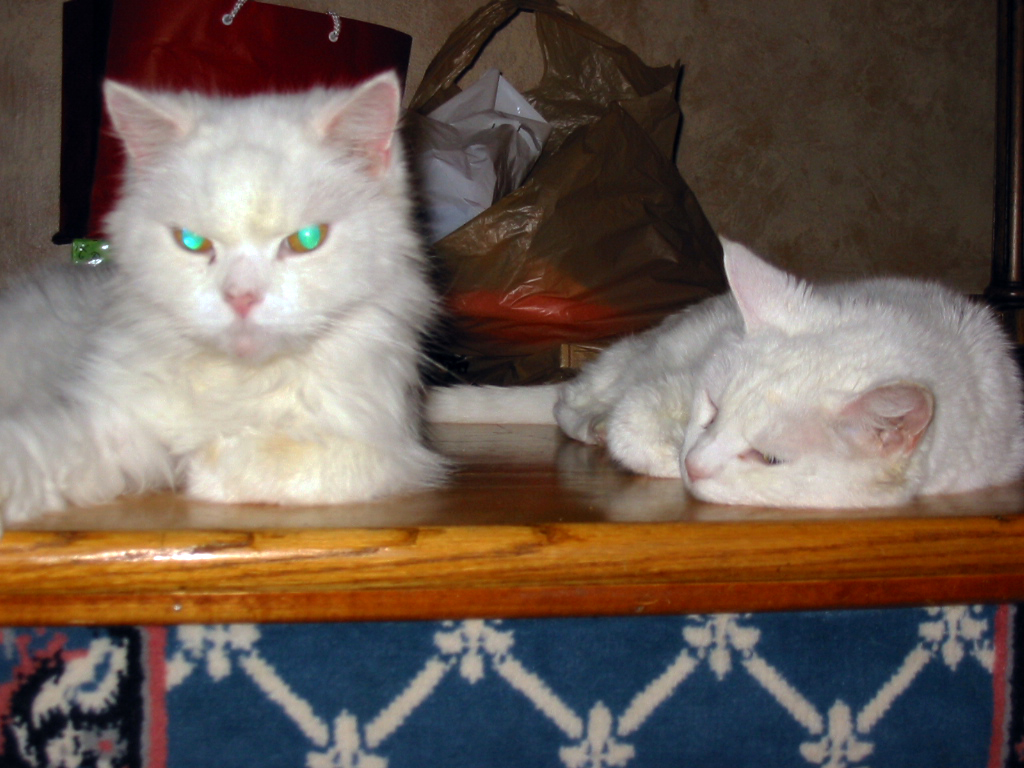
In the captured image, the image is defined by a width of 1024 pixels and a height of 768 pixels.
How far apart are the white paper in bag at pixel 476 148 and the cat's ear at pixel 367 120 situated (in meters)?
1.13

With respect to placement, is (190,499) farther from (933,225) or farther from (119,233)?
(933,225)

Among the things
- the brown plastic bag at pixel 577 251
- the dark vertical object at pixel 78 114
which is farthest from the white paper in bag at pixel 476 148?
the dark vertical object at pixel 78 114

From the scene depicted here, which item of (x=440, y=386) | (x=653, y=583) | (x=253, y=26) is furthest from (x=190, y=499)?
(x=253, y=26)

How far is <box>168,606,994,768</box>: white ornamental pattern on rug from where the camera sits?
86 cm

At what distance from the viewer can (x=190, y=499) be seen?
0.99 m

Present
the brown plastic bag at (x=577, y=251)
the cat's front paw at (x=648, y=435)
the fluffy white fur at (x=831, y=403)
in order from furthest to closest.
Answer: the brown plastic bag at (x=577, y=251)
the cat's front paw at (x=648, y=435)
the fluffy white fur at (x=831, y=403)

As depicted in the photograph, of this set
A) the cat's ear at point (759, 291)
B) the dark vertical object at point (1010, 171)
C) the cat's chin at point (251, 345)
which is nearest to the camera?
the cat's chin at point (251, 345)

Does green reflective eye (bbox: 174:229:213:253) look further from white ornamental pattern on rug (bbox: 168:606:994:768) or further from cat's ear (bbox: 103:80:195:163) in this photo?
white ornamental pattern on rug (bbox: 168:606:994:768)

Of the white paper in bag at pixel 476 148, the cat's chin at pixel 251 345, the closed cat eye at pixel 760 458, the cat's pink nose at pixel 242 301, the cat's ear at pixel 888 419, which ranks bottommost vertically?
the closed cat eye at pixel 760 458

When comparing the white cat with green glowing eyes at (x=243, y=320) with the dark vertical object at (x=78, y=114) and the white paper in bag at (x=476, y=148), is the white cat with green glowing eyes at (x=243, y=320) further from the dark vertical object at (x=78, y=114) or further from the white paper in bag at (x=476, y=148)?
the dark vertical object at (x=78, y=114)

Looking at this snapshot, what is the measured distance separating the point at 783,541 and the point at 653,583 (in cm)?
16

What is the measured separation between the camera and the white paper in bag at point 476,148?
2.27 metres

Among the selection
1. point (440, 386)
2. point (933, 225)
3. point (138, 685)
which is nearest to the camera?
point (138, 685)

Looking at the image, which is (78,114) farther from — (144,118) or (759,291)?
(759,291)
